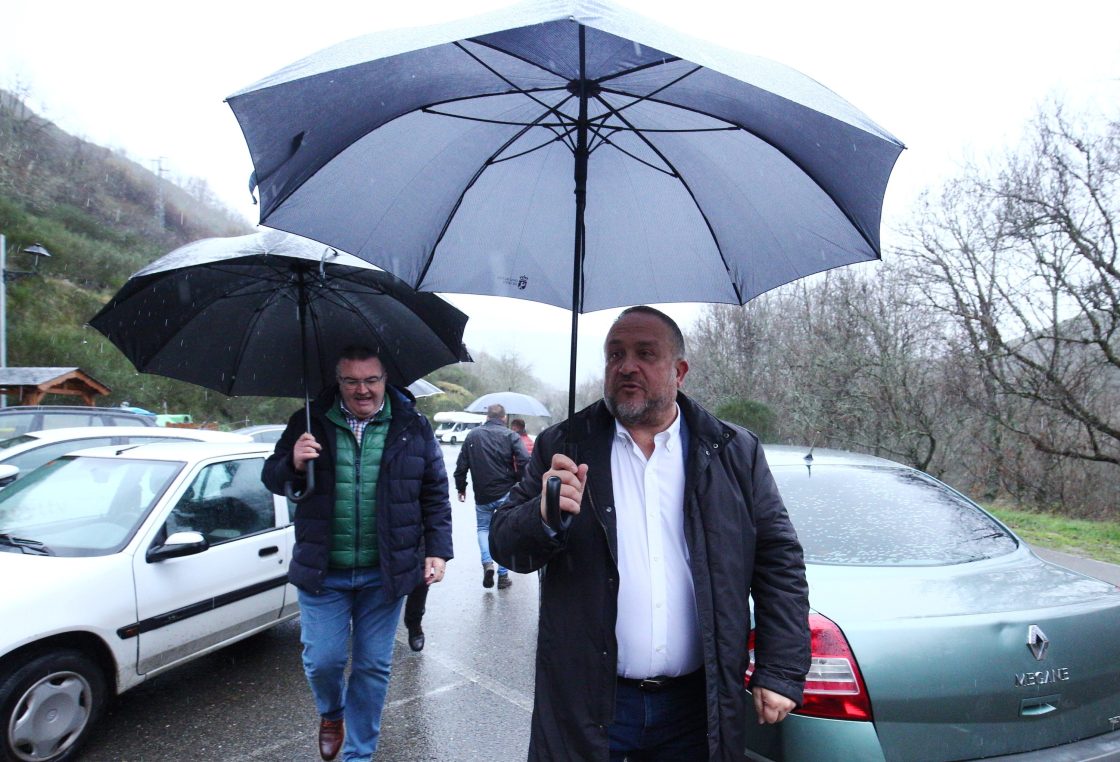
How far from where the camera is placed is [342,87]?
1732 mm

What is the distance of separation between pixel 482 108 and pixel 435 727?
3.25 m

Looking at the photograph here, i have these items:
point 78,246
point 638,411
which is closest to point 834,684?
point 638,411

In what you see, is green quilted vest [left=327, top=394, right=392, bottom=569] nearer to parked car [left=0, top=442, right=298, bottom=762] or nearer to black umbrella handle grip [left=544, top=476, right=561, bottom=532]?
parked car [left=0, top=442, right=298, bottom=762]

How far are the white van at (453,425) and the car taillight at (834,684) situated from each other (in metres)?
42.4

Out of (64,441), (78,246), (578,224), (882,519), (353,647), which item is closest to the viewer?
(578,224)

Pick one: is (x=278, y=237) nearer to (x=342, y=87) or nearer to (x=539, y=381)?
(x=342, y=87)

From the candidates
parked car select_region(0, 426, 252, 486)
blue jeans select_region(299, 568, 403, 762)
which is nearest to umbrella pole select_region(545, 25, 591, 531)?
blue jeans select_region(299, 568, 403, 762)

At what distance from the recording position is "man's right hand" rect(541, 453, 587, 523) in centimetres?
178

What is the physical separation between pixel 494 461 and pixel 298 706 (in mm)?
3153

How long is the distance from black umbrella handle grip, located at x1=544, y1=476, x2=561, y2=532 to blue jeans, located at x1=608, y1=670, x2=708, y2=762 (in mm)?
562

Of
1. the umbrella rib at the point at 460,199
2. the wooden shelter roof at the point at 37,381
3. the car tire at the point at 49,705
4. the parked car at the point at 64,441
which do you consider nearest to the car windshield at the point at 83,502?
the car tire at the point at 49,705

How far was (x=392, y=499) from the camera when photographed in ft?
9.94

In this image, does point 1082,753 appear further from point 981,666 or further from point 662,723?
point 662,723

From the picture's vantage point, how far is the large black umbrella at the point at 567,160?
1.63 metres
